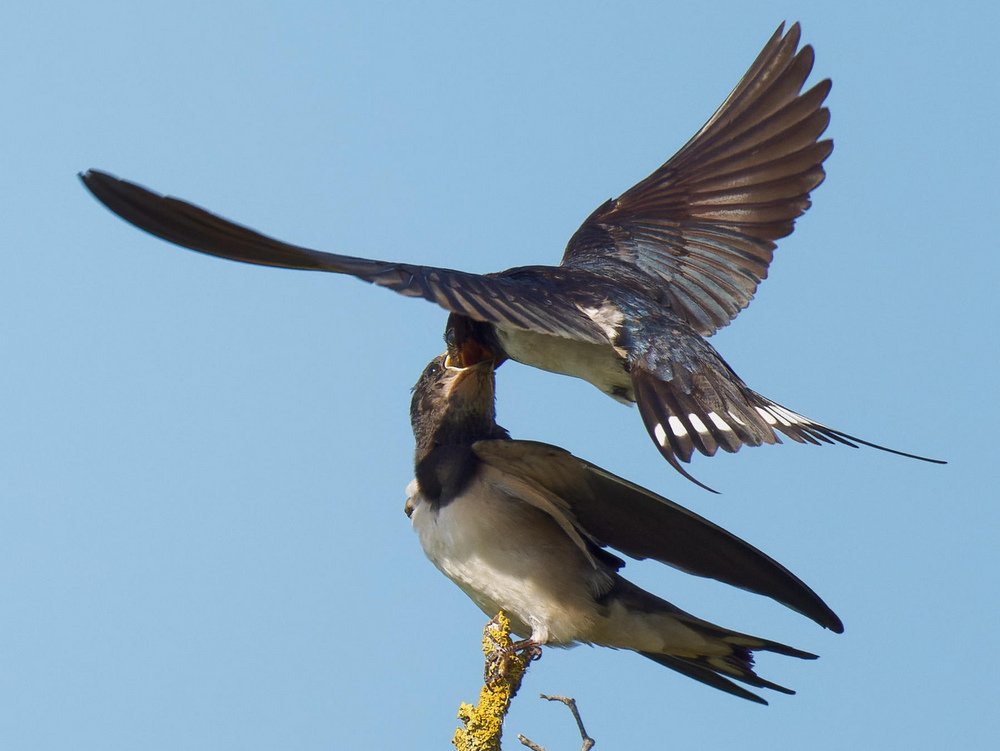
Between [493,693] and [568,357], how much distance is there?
111cm

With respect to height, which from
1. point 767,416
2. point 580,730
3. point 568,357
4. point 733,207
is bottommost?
point 580,730

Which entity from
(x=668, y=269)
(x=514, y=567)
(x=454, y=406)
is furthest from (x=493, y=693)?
(x=668, y=269)

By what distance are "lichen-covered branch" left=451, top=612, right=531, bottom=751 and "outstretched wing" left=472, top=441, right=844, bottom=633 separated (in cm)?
43

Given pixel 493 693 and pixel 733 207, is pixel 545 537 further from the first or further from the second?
pixel 733 207

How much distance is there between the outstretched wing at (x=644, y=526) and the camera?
4.24 metres

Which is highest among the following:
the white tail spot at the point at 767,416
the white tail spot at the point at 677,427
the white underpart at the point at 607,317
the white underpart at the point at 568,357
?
the white underpart at the point at 607,317

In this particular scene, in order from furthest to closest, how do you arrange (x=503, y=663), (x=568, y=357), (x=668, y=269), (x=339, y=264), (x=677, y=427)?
(x=668, y=269) < (x=568, y=357) < (x=503, y=663) < (x=677, y=427) < (x=339, y=264)

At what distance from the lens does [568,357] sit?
4.84 meters

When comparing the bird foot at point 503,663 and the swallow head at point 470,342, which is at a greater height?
the swallow head at point 470,342

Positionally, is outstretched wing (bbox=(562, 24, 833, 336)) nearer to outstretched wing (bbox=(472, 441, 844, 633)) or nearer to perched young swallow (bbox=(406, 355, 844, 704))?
perched young swallow (bbox=(406, 355, 844, 704))

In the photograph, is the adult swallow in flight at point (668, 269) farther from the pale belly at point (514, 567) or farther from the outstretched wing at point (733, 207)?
the pale belly at point (514, 567)

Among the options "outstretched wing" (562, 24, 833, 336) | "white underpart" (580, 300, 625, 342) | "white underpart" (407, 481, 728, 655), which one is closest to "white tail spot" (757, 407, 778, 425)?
"white underpart" (580, 300, 625, 342)

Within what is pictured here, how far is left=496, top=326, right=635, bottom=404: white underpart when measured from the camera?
4.78 metres

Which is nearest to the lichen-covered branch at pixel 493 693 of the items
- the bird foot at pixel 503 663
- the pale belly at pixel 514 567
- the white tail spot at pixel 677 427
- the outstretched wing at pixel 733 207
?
the bird foot at pixel 503 663
